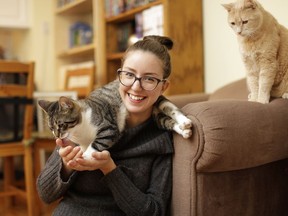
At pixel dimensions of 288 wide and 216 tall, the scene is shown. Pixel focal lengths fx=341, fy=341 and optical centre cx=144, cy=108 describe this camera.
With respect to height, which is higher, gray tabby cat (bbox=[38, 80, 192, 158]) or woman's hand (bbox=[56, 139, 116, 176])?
gray tabby cat (bbox=[38, 80, 192, 158])

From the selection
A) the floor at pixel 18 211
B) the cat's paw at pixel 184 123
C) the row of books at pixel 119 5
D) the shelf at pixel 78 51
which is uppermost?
the row of books at pixel 119 5

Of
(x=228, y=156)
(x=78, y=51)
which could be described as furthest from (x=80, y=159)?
(x=78, y=51)

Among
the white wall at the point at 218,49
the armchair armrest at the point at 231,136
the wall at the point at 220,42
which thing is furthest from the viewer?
the white wall at the point at 218,49

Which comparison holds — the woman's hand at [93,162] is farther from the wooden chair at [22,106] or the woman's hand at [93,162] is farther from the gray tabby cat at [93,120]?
the wooden chair at [22,106]

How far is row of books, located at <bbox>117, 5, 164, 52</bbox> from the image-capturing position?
6.82 ft

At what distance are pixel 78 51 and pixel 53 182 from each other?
229 cm

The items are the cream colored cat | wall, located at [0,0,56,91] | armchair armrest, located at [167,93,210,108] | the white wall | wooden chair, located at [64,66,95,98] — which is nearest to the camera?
the cream colored cat

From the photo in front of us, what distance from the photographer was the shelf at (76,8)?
308cm

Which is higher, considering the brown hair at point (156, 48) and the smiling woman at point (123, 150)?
the brown hair at point (156, 48)

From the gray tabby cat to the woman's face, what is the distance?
0.20ft

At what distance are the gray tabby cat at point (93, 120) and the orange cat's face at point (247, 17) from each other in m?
0.36

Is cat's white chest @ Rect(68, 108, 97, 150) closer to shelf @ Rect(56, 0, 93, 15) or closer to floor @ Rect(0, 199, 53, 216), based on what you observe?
floor @ Rect(0, 199, 53, 216)

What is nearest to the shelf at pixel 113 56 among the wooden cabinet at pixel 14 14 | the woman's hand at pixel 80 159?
the wooden cabinet at pixel 14 14

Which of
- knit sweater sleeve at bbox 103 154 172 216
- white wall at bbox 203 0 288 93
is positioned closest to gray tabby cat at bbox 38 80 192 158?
knit sweater sleeve at bbox 103 154 172 216
